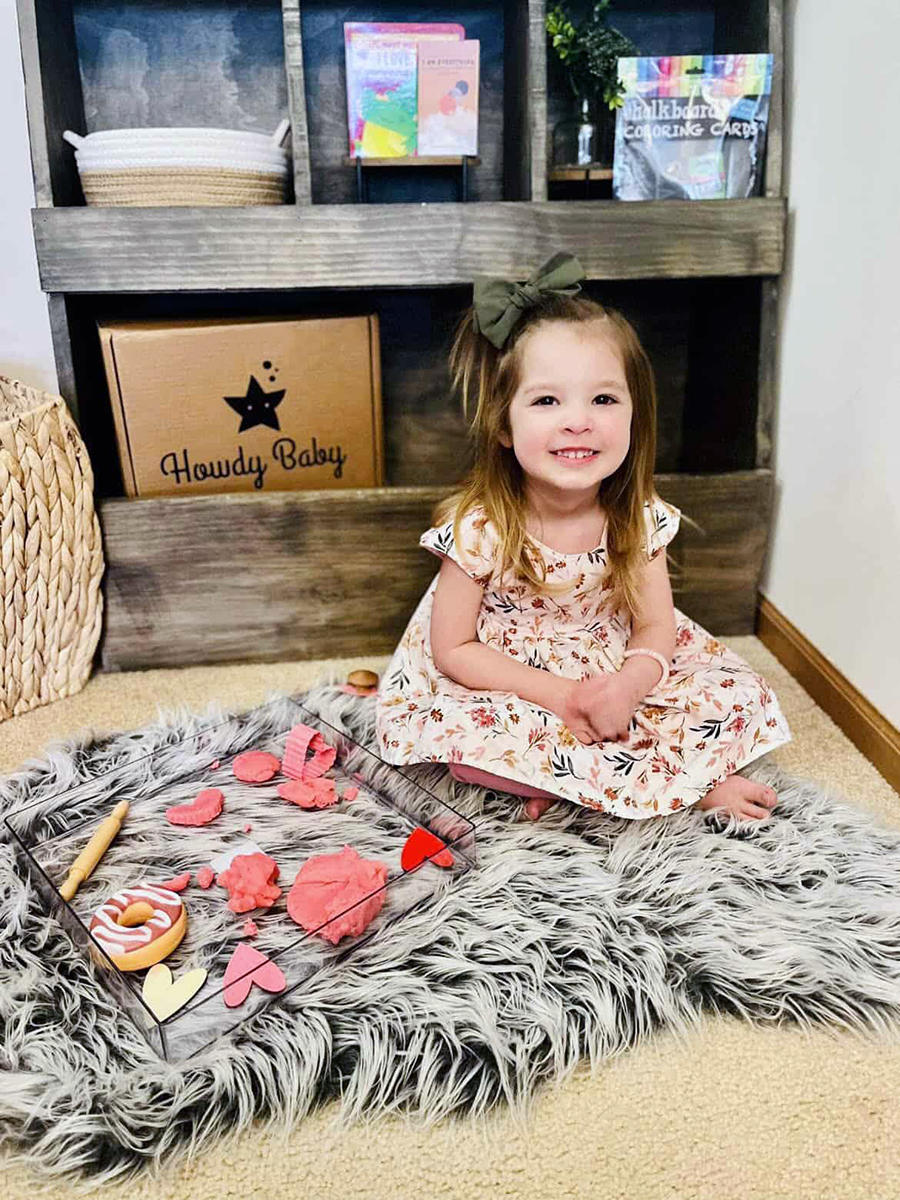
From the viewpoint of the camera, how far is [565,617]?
1.12 meters

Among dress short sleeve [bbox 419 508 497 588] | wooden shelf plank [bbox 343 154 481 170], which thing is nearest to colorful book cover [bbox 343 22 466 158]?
wooden shelf plank [bbox 343 154 481 170]

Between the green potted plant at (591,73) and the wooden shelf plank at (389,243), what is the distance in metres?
0.18

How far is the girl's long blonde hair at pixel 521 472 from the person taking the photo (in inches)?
40.3

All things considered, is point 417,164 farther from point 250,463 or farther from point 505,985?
point 505,985

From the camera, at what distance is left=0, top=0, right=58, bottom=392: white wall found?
4.58 ft

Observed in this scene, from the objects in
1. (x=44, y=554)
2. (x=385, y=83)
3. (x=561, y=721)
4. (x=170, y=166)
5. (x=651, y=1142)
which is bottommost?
(x=651, y=1142)

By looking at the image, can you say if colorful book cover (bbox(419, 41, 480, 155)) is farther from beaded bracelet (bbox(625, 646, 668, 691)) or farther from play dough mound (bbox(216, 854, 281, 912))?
play dough mound (bbox(216, 854, 281, 912))

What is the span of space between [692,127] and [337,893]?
1107mm

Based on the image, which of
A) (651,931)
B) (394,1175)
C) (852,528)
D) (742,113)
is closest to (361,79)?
(742,113)

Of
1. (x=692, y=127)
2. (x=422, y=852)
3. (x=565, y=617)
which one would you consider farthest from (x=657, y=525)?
(x=692, y=127)

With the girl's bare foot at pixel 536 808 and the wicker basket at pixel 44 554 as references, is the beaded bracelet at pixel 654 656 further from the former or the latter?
the wicker basket at pixel 44 554

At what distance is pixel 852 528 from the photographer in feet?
3.83

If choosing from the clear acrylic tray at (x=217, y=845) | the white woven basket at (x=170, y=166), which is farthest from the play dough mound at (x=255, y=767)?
the white woven basket at (x=170, y=166)

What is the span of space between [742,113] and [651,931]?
3.57ft
